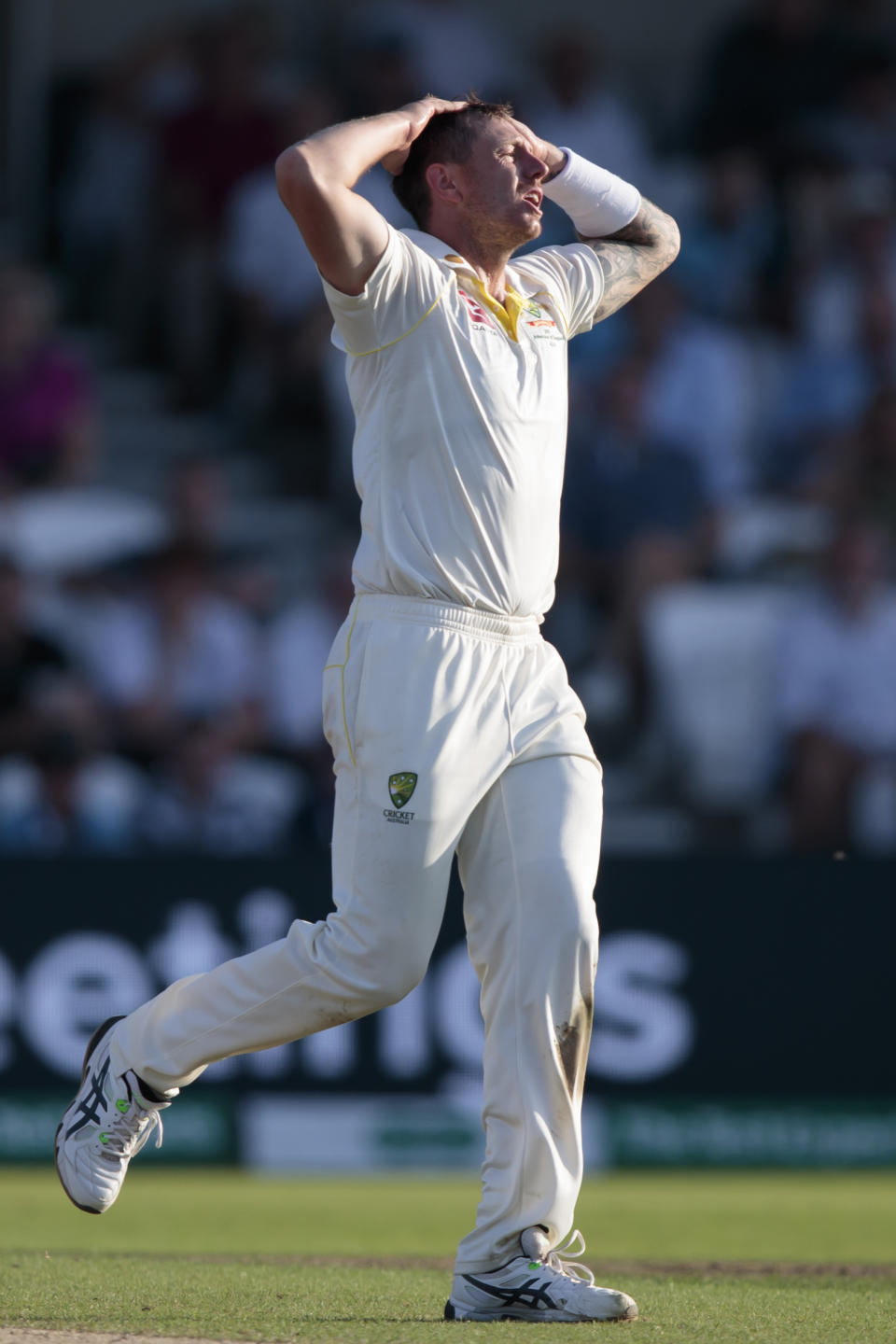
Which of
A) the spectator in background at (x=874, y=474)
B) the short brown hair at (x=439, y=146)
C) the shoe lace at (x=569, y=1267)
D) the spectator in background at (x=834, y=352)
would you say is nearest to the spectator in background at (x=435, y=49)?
the spectator in background at (x=834, y=352)

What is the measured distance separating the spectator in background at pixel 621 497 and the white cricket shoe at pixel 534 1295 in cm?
611

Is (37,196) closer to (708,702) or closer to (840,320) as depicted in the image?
(840,320)

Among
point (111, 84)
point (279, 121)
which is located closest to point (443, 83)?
point (279, 121)

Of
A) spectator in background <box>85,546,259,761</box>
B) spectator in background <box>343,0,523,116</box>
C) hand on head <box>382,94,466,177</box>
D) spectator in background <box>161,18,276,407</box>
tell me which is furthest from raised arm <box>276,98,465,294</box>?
spectator in background <box>343,0,523,116</box>

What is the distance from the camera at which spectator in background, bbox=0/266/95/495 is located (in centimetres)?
1083

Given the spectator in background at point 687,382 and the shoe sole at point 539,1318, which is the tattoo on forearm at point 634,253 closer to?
the shoe sole at point 539,1318

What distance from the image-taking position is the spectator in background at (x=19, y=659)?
9.25m

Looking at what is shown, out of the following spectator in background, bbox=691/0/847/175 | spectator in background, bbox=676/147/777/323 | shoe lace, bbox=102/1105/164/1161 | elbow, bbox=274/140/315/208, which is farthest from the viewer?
spectator in background, bbox=691/0/847/175

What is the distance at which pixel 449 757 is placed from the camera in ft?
13.6

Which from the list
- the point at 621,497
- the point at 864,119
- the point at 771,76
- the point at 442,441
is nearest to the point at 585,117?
the point at 771,76

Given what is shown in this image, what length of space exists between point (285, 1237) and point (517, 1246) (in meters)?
2.34

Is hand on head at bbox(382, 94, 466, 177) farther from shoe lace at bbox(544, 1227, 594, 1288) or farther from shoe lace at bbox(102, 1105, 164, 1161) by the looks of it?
shoe lace at bbox(544, 1227, 594, 1288)

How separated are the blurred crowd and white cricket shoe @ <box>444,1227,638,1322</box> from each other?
458cm

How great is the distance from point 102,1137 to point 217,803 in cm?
457
